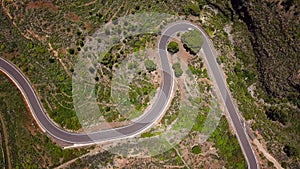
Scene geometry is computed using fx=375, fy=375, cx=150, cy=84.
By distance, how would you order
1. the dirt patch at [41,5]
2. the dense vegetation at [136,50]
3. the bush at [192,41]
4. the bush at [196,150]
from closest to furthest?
the bush at [196,150], the dense vegetation at [136,50], the bush at [192,41], the dirt patch at [41,5]

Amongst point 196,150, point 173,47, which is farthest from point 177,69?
point 196,150

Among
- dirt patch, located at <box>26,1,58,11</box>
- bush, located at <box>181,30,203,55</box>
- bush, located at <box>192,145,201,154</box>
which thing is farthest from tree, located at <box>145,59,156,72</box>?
dirt patch, located at <box>26,1,58,11</box>

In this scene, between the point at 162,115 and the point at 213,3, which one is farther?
the point at 213,3

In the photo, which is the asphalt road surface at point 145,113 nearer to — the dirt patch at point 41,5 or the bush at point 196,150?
the bush at point 196,150

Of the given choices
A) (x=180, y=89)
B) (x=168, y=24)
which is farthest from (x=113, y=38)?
(x=180, y=89)

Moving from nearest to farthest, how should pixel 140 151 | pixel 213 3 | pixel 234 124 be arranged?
1. pixel 140 151
2. pixel 234 124
3. pixel 213 3

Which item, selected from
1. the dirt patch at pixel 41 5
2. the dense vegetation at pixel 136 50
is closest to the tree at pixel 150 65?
the dense vegetation at pixel 136 50

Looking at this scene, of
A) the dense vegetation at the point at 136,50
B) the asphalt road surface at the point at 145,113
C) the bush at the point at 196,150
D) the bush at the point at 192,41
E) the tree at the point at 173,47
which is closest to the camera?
the bush at the point at 196,150

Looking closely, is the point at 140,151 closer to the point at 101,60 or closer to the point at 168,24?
the point at 101,60
